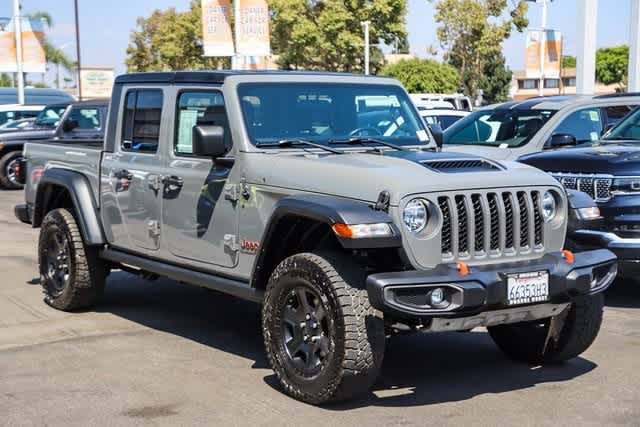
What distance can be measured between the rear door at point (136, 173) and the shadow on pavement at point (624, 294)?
404 centimetres

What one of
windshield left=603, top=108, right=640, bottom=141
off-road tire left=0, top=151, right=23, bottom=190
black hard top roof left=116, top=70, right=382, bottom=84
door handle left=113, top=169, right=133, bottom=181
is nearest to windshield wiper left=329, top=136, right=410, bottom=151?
black hard top roof left=116, top=70, right=382, bottom=84

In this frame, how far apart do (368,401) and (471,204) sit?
1262 mm

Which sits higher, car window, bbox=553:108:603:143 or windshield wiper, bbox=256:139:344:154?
windshield wiper, bbox=256:139:344:154

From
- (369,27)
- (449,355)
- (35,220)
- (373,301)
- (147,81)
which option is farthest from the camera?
(369,27)

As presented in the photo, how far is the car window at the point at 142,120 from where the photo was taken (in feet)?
24.3

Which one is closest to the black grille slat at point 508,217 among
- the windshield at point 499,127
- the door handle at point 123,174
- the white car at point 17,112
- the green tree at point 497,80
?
the door handle at point 123,174

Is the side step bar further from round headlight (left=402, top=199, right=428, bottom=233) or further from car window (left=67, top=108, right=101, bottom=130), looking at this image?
car window (left=67, top=108, right=101, bottom=130)

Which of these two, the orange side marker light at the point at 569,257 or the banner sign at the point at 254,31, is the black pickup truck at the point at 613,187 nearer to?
the orange side marker light at the point at 569,257

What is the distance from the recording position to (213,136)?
6258mm

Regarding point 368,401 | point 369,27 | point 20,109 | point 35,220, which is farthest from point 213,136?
point 369,27

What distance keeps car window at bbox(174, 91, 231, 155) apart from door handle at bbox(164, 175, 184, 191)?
193 mm

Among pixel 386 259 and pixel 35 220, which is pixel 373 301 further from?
pixel 35 220

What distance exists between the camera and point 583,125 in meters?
11.8

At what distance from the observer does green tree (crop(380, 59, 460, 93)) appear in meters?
68.9
